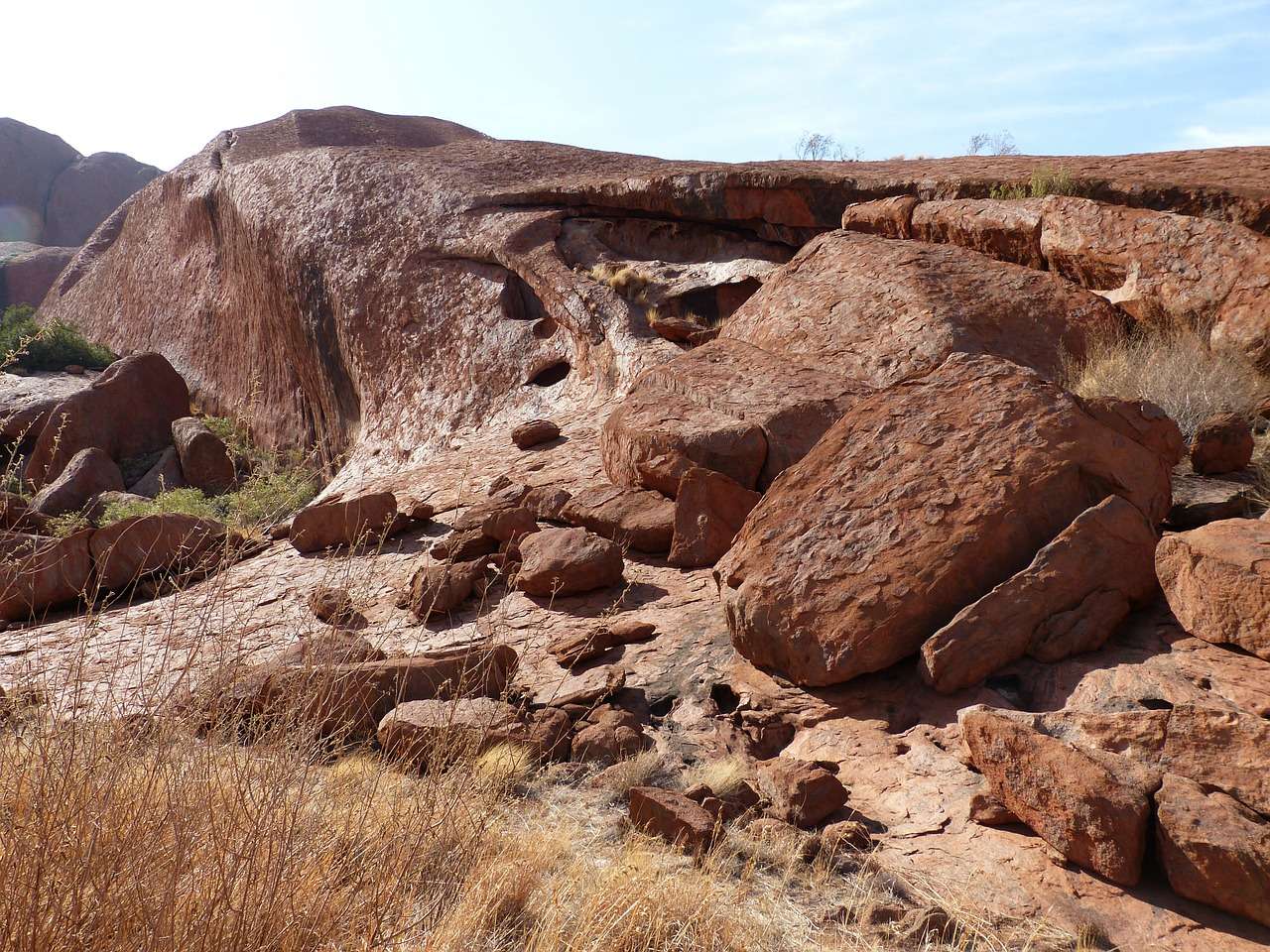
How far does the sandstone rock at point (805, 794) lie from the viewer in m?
3.37

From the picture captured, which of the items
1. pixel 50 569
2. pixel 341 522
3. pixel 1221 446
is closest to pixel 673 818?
pixel 1221 446

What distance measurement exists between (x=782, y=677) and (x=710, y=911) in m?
1.76

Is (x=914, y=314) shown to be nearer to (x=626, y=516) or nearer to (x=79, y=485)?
(x=626, y=516)

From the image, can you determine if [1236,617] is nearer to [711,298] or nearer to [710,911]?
[710,911]

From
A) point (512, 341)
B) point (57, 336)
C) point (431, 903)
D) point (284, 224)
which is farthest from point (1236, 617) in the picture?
point (57, 336)

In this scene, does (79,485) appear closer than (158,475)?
Yes

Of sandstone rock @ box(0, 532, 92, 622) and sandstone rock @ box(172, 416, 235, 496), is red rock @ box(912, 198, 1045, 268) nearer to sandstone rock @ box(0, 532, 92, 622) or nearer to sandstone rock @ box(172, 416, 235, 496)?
sandstone rock @ box(0, 532, 92, 622)

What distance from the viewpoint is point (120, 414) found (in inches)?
539

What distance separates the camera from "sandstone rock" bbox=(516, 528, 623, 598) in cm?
553

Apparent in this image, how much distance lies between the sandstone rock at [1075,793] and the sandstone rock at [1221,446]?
102 inches

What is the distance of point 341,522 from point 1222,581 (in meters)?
5.97

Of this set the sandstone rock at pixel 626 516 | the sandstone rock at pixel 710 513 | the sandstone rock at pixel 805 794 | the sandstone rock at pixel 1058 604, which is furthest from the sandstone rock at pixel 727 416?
the sandstone rock at pixel 805 794

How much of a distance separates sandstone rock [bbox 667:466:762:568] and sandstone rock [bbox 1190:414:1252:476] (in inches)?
90.5

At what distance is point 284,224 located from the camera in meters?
13.9
